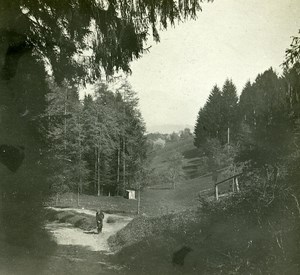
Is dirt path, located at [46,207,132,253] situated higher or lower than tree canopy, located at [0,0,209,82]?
lower

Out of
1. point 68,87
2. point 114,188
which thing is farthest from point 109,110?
point 114,188

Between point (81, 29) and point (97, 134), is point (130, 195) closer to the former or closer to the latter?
point (97, 134)

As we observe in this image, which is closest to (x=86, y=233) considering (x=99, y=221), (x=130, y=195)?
(x=99, y=221)

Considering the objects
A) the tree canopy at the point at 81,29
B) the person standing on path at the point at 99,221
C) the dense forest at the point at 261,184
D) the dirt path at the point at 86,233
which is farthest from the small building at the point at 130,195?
the tree canopy at the point at 81,29

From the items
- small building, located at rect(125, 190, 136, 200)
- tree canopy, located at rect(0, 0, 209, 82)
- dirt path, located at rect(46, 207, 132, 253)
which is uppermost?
tree canopy, located at rect(0, 0, 209, 82)

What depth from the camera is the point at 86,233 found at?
12734 millimetres

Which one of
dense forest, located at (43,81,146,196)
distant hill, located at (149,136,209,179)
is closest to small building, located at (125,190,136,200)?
dense forest, located at (43,81,146,196)

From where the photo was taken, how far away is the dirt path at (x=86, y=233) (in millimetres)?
7643

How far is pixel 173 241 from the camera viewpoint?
22.7ft

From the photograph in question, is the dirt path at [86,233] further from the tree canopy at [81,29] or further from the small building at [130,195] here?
the tree canopy at [81,29]

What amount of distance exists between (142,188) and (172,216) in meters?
1.47

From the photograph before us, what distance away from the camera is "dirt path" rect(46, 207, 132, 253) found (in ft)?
25.1

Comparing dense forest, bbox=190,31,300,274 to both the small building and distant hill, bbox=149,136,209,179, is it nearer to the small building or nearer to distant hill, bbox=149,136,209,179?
the small building

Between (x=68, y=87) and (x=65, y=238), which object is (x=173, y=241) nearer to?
(x=65, y=238)
